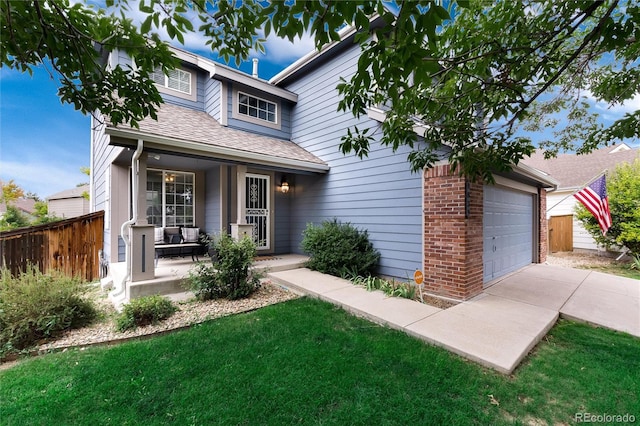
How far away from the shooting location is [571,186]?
42.2ft

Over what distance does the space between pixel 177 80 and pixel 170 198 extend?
149 inches

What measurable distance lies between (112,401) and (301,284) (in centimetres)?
362

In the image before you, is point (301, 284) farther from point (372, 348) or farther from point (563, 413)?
point (563, 413)

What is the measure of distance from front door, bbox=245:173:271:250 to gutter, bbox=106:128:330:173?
1540 millimetres

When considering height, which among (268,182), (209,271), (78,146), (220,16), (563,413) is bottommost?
(563,413)

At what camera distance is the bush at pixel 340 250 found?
644cm

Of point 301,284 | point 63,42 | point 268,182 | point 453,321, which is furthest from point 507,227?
point 63,42

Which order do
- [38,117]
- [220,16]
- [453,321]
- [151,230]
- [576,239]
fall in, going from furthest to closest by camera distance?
1. [38,117]
2. [576,239]
3. [151,230]
4. [453,321]
5. [220,16]

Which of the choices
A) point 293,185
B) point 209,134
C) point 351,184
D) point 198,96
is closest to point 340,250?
point 351,184

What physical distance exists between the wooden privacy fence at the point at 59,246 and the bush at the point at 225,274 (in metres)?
3.12

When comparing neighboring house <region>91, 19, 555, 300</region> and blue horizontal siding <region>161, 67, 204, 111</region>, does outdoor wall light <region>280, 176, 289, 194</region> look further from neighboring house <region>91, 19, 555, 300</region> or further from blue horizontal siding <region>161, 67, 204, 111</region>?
blue horizontal siding <region>161, 67, 204, 111</region>

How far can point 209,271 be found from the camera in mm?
4980

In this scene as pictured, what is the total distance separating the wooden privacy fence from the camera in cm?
614
